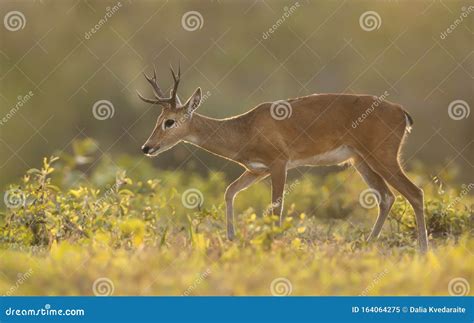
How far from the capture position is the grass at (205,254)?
8.91 meters

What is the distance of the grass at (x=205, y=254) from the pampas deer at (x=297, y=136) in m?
0.90

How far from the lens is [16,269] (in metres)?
9.81

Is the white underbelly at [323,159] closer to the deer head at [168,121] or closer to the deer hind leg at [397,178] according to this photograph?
the deer hind leg at [397,178]

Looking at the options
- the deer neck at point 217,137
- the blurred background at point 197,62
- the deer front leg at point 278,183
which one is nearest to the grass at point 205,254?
the deer front leg at point 278,183

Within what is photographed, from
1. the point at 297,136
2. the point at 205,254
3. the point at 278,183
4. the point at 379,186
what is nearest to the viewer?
the point at 205,254

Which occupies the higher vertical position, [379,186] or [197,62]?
[379,186]

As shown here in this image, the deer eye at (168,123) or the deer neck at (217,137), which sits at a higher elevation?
the deer neck at (217,137)

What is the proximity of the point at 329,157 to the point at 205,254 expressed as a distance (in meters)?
3.90

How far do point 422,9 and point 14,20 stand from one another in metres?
11.7

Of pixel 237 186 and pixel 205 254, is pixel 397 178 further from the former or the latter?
pixel 205 254

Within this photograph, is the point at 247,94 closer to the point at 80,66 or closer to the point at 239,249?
the point at 80,66

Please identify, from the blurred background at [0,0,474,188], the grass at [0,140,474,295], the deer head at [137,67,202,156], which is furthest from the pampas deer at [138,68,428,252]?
the blurred background at [0,0,474,188]

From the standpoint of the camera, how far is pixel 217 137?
13516mm

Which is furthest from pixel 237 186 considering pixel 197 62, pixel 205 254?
pixel 197 62
